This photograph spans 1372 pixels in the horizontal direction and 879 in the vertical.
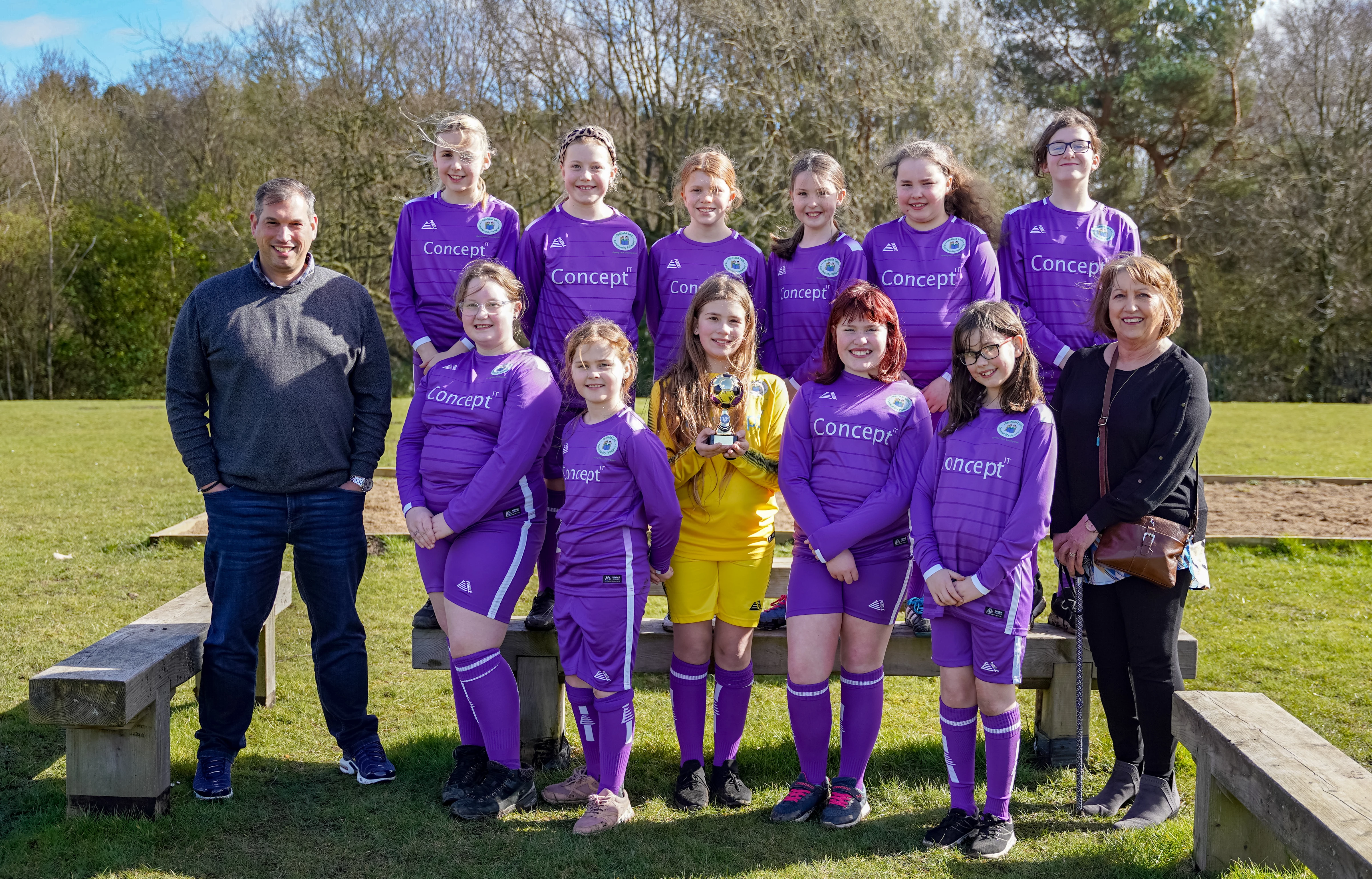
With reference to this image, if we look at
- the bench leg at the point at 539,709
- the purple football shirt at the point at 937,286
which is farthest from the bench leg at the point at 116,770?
the purple football shirt at the point at 937,286

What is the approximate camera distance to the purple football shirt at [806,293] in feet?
13.0

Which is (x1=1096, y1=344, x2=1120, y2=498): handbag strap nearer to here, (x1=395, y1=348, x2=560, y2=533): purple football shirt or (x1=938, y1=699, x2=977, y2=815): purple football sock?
(x1=938, y1=699, x2=977, y2=815): purple football sock

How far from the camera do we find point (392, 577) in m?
6.63

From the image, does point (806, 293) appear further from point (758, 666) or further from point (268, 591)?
point (268, 591)

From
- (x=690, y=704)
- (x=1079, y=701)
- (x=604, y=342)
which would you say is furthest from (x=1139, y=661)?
(x=604, y=342)

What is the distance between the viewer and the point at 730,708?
3598 mm

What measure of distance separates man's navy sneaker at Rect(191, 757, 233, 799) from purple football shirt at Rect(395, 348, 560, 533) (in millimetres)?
1125

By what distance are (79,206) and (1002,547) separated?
27357 millimetres

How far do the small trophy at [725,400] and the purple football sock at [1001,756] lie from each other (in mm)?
1197

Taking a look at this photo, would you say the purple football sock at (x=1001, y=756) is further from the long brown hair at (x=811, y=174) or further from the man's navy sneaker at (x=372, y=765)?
the man's navy sneaker at (x=372, y=765)

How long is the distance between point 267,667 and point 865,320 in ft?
9.97

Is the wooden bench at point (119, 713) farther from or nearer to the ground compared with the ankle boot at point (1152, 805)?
farther from the ground

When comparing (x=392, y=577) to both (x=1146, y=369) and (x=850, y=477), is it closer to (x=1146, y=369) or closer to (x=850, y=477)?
(x=850, y=477)

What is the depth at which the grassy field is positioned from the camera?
124 inches
